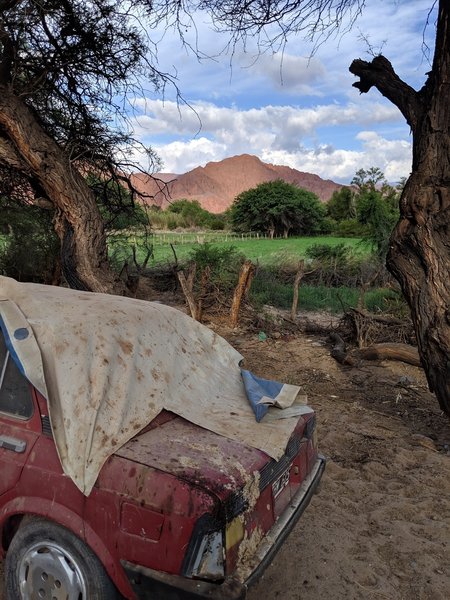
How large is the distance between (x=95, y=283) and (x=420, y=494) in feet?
15.9

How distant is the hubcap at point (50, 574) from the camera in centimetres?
235

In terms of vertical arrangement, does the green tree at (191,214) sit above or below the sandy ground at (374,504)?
above

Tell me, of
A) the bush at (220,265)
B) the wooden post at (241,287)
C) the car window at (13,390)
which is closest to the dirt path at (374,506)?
the car window at (13,390)

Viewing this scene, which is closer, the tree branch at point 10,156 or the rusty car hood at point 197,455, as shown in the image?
the rusty car hood at point 197,455

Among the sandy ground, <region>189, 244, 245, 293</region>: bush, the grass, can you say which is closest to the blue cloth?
the sandy ground

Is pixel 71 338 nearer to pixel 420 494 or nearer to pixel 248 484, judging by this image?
pixel 248 484

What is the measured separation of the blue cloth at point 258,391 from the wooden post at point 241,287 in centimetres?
647

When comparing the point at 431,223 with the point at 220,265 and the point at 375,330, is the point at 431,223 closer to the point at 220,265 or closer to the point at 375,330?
the point at 375,330

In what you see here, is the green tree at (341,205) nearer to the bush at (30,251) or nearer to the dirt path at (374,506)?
the bush at (30,251)

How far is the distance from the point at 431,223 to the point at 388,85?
1642 mm

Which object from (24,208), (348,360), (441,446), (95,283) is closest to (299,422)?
(441,446)

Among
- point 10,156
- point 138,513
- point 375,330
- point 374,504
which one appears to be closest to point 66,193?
point 10,156

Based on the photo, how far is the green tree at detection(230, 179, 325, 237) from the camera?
61062 mm

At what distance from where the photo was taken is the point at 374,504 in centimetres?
402
